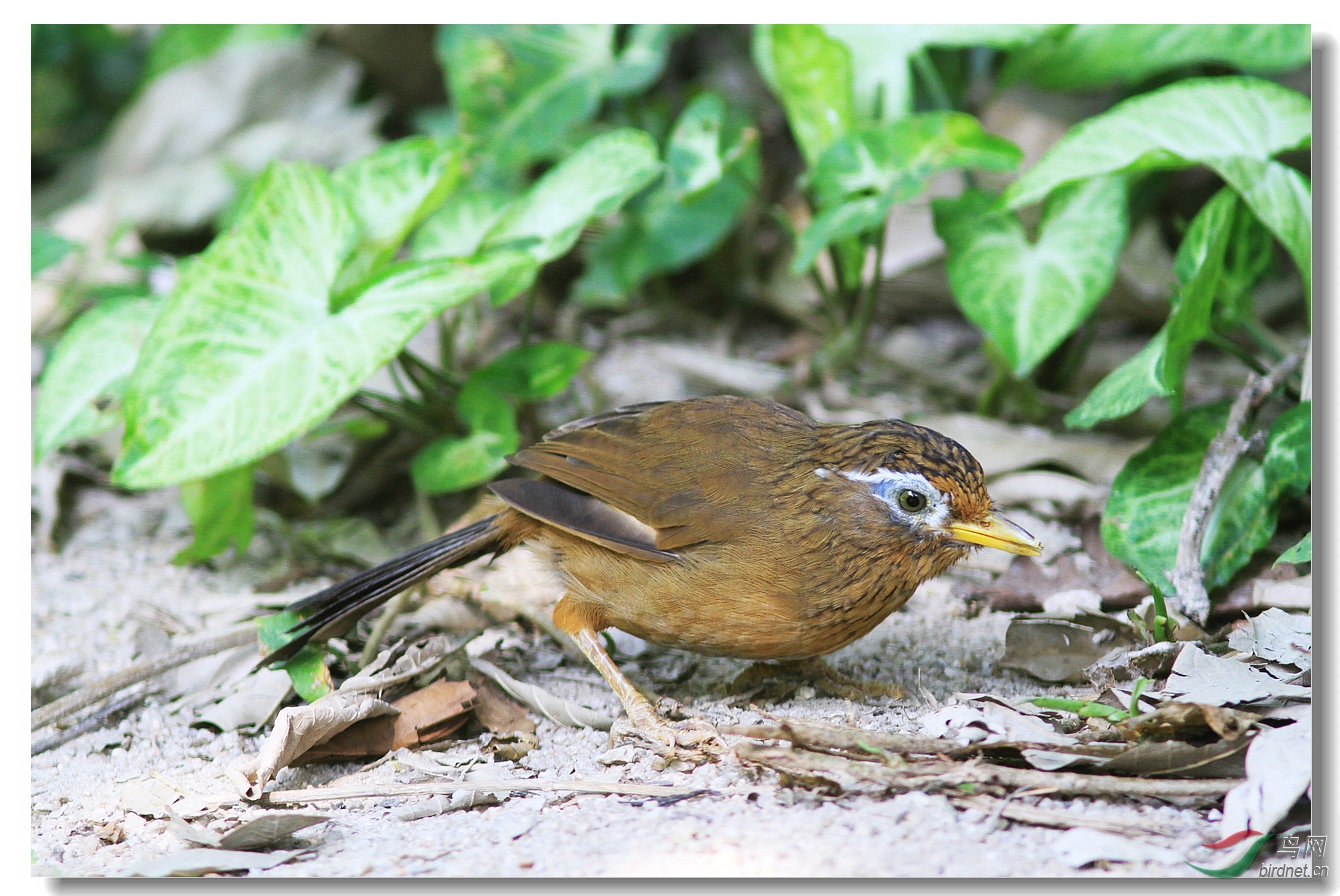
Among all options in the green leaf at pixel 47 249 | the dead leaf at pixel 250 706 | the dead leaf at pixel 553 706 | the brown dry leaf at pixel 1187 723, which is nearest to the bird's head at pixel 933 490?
the brown dry leaf at pixel 1187 723

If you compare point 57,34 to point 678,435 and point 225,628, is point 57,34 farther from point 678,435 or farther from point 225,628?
point 678,435

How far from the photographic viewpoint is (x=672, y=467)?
330 centimetres

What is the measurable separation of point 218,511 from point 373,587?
0.98 meters

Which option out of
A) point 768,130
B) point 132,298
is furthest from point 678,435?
point 768,130

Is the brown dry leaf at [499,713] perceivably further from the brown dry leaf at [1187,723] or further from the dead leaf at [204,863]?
the brown dry leaf at [1187,723]

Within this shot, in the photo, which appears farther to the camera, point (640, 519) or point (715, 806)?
point (640, 519)

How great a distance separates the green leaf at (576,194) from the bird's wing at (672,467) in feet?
2.48

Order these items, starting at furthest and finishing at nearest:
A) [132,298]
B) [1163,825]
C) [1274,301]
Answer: [1274,301], [132,298], [1163,825]

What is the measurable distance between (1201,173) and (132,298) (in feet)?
13.7

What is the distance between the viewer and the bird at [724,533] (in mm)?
3055

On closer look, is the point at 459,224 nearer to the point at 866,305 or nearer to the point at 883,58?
the point at 866,305

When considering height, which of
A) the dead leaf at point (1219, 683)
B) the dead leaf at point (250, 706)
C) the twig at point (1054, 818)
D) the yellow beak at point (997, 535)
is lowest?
the dead leaf at point (250, 706)

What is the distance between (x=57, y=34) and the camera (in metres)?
5.79

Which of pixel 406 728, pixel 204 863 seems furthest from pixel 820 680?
pixel 204 863
